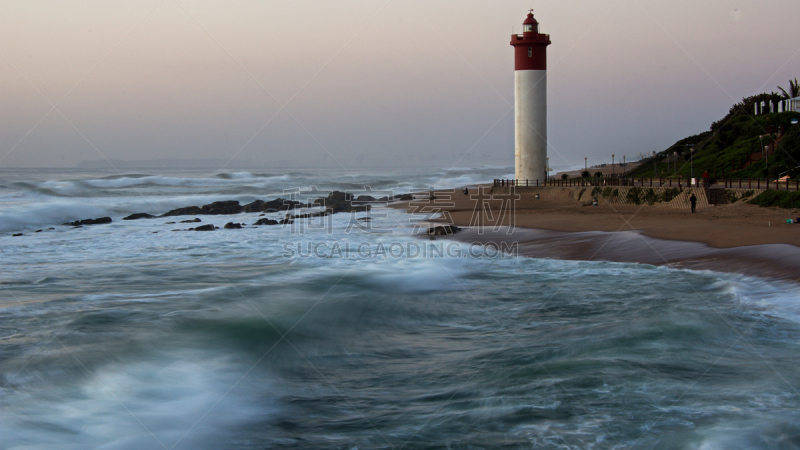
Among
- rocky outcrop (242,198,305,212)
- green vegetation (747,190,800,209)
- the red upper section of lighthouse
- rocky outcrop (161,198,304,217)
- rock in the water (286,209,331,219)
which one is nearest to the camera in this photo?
green vegetation (747,190,800,209)

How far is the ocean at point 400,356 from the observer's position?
4.94 meters

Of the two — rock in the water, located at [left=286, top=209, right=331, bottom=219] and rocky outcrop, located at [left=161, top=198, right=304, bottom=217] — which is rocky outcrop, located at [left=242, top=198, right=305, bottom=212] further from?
rock in the water, located at [left=286, top=209, right=331, bottom=219]

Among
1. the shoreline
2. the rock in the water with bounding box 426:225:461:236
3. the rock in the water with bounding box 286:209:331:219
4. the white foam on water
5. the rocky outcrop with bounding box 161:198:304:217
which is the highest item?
the rocky outcrop with bounding box 161:198:304:217

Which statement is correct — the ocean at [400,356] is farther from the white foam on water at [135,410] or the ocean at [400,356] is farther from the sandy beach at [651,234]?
the sandy beach at [651,234]

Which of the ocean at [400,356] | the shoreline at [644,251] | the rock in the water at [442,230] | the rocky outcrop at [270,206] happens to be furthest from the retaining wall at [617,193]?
the rocky outcrop at [270,206]

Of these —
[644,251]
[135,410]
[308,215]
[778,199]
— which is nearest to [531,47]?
[308,215]

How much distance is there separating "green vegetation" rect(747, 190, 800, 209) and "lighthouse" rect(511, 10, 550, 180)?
1066 cm

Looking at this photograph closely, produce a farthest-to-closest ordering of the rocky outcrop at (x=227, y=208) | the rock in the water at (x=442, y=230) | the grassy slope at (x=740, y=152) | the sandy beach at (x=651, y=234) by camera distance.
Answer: the rocky outcrop at (x=227, y=208)
the grassy slope at (x=740, y=152)
the rock in the water at (x=442, y=230)
the sandy beach at (x=651, y=234)

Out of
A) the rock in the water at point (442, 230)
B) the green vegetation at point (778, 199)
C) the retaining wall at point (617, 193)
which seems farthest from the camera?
the retaining wall at point (617, 193)

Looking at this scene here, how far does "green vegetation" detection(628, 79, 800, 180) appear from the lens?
25.0 metres

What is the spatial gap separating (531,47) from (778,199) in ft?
42.2

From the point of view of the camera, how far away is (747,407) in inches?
198

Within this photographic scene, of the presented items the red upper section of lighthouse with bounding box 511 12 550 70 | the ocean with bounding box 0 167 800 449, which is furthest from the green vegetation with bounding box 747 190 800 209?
the red upper section of lighthouse with bounding box 511 12 550 70

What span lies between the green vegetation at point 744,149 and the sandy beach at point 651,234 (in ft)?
26.2
